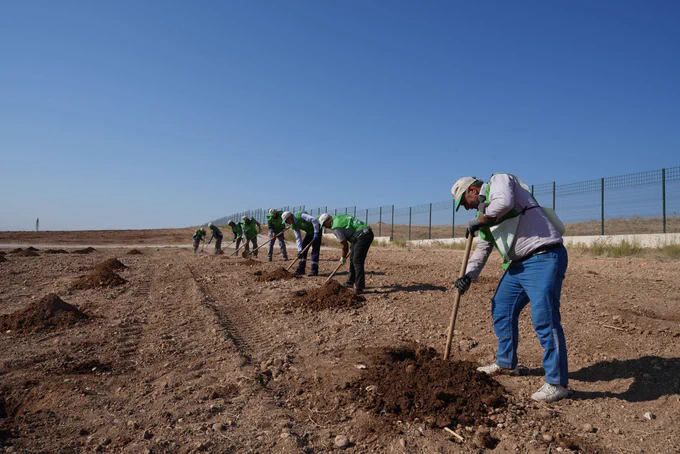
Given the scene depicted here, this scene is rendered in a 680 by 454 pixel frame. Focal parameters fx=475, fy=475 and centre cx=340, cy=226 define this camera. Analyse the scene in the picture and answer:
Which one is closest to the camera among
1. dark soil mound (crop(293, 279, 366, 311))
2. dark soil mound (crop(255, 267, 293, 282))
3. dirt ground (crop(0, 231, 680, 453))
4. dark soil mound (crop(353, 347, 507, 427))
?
dirt ground (crop(0, 231, 680, 453))

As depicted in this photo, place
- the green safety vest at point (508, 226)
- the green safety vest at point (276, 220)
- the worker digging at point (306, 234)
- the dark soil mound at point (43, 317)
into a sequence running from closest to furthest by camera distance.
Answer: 1. the green safety vest at point (508, 226)
2. the dark soil mound at point (43, 317)
3. the worker digging at point (306, 234)
4. the green safety vest at point (276, 220)

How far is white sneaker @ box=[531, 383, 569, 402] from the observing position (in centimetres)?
362

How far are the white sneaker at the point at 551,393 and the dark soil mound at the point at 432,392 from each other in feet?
0.95

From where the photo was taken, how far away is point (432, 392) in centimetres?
360

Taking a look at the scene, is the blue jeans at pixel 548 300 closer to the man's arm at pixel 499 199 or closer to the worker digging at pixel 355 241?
the man's arm at pixel 499 199

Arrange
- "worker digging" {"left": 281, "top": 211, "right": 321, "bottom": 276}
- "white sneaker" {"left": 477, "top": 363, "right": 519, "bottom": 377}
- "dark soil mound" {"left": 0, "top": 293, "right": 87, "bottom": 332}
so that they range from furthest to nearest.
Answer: "worker digging" {"left": 281, "top": 211, "right": 321, "bottom": 276}
"dark soil mound" {"left": 0, "top": 293, "right": 87, "bottom": 332}
"white sneaker" {"left": 477, "top": 363, "right": 519, "bottom": 377}

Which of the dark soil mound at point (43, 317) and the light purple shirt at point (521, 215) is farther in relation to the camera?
the dark soil mound at point (43, 317)

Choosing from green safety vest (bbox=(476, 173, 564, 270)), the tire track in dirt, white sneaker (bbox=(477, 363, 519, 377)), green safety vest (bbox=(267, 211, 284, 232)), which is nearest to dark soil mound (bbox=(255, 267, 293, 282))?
the tire track in dirt

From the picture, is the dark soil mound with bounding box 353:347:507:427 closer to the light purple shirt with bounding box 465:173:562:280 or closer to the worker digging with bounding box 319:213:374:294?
the light purple shirt with bounding box 465:173:562:280

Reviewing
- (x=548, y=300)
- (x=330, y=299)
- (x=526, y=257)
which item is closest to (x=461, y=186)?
(x=526, y=257)

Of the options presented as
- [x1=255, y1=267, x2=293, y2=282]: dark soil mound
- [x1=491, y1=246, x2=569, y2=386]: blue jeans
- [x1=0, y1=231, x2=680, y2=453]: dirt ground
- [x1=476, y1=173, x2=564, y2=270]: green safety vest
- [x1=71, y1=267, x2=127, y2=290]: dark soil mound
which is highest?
[x1=476, y1=173, x2=564, y2=270]: green safety vest

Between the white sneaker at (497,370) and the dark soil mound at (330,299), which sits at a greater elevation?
the dark soil mound at (330,299)

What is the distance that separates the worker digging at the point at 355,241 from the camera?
27.8 ft

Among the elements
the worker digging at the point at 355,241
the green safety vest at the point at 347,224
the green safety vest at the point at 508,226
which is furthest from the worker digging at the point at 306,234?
the green safety vest at the point at 508,226
